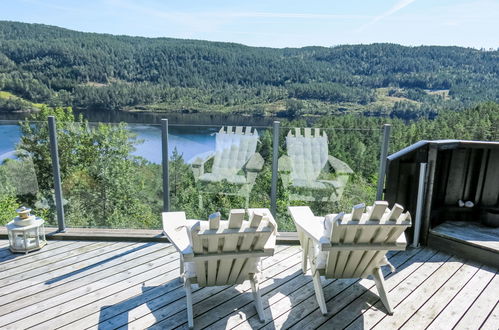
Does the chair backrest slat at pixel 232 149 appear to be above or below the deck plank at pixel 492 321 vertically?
above

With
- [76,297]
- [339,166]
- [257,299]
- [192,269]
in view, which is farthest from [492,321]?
[76,297]

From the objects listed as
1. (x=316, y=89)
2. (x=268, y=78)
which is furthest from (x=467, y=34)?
(x=268, y=78)

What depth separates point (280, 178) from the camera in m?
3.52

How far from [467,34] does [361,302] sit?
135ft

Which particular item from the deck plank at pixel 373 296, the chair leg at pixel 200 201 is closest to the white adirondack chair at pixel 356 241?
the deck plank at pixel 373 296

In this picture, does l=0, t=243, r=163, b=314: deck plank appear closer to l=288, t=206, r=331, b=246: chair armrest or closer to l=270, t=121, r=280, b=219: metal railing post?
l=270, t=121, r=280, b=219: metal railing post

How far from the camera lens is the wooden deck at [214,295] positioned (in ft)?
7.32

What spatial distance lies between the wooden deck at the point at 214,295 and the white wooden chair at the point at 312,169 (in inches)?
27.3

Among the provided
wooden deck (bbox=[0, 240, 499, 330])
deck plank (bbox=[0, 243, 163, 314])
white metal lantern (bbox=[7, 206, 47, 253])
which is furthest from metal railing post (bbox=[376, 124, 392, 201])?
white metal lantern (bbox=[7, 206, 47, 253])

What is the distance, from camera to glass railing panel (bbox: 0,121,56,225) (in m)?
3.43

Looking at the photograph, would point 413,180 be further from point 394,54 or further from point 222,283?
point 394,54

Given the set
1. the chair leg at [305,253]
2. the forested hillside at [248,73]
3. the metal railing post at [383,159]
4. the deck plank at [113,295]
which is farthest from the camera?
the forested hillside at [248,73]

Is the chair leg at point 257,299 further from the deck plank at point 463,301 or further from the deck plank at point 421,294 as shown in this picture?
the deck plank at point 463,301

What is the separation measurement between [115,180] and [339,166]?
2324 millimetres
